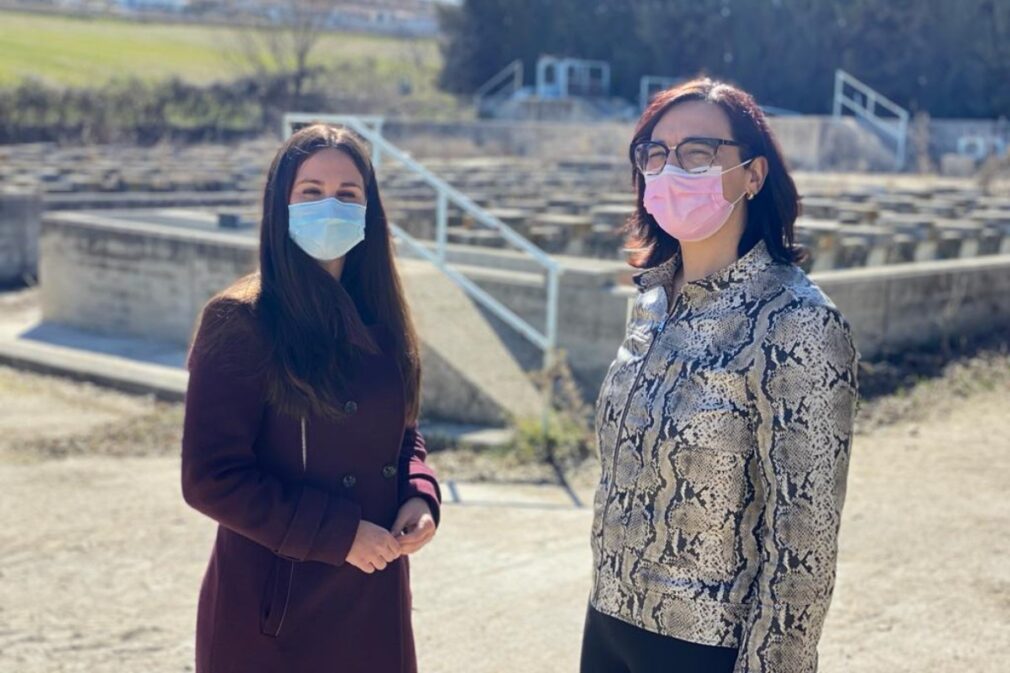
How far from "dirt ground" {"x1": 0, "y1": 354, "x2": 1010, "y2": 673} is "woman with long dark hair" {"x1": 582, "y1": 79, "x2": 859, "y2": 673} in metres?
2.20

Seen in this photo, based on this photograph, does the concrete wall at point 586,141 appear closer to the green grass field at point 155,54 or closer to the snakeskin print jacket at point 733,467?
the green grass field at point 155,54

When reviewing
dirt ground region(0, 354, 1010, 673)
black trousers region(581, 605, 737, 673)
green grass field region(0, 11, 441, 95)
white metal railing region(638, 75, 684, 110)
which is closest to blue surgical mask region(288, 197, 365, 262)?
black trousers region(581, 605, 737, 673)

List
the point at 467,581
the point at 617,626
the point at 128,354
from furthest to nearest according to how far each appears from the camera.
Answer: the point at 128,354 < the point at 467,581 < the point at 617,626

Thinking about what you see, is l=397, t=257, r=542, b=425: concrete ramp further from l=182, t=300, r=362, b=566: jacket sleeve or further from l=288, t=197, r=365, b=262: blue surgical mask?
l=182, t=300, r=362, b=566: jacket sleeve

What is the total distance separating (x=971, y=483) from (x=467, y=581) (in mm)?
2955

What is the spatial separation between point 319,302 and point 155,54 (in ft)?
201

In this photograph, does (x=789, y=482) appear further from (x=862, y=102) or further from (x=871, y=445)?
(x=862, y=102)

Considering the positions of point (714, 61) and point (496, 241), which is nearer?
point (496, 241)

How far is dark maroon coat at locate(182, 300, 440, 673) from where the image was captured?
2.56 metres

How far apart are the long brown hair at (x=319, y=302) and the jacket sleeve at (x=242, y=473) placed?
5cm

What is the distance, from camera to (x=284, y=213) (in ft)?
9.21

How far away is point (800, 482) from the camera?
215 cm

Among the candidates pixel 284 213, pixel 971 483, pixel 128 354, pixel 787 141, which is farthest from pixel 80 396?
pixel 787 141

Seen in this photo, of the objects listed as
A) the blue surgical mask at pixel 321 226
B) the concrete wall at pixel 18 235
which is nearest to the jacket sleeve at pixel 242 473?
the blue surgical mask at pixel 321 226
